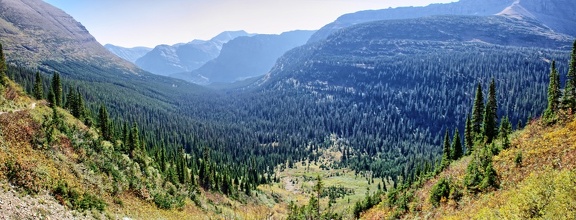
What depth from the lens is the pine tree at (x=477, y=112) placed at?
75444 millimetres

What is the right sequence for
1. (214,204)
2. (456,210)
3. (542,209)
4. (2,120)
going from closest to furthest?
(542,209) < (456,210) < (2,120) < (214,204)

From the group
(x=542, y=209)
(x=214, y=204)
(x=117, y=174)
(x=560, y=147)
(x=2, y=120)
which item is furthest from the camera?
(x=214, y=204)

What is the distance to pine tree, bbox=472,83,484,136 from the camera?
7544cm

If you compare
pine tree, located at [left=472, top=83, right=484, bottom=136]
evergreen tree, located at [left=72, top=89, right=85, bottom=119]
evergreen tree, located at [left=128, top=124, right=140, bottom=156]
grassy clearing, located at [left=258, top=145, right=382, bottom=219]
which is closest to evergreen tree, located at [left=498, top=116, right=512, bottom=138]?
pine tree, located at [left=472, top=83, right=484, bottom=136]

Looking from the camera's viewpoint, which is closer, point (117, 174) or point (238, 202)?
point (117, 174)

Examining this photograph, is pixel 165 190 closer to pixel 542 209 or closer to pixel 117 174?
pixel 117 174

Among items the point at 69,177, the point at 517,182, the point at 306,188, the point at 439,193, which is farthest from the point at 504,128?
the point at 306,188

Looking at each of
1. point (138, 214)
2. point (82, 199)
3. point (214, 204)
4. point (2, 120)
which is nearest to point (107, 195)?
point (138, 214)

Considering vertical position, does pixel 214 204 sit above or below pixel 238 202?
above

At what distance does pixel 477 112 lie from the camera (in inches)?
3027

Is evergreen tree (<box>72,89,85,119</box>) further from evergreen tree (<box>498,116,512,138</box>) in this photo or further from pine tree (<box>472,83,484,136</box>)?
pine tree (<box>472,83,484,136</box>)

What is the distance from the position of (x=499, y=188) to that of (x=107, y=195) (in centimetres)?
4974

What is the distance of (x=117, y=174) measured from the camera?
188 feet

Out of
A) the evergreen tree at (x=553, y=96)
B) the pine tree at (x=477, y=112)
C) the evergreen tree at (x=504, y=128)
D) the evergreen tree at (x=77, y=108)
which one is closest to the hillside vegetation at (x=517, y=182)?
the evergreen tree at (x=553, y=96)
